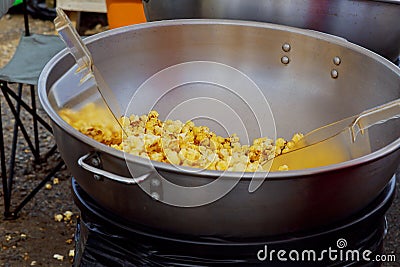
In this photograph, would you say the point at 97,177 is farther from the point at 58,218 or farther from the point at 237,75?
the point at 58,218

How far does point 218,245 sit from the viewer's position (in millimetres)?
1105

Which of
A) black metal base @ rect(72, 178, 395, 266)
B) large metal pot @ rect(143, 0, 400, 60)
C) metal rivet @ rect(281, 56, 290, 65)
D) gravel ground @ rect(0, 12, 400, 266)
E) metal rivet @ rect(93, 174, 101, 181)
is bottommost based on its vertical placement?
gravel ground @ rect(0, 12, 400, 266)

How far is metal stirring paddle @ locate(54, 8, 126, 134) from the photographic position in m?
1.21

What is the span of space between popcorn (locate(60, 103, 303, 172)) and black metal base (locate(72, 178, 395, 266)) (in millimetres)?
154

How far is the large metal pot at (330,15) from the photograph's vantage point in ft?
5.22

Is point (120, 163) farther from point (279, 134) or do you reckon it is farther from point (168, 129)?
point (279, 134)

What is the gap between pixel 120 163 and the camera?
102 centimetres

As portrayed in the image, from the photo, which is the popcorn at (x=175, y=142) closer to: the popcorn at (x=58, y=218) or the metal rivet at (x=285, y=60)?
the metal rivet at (x=285, y=60)

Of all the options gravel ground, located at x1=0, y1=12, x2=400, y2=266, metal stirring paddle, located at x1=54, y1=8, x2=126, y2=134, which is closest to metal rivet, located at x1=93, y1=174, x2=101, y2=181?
metal stirring paddle, located at x1=54, y1=8, x2=126, y2=134

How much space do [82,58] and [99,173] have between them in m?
0.36

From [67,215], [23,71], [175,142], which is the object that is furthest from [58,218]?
[175,142]

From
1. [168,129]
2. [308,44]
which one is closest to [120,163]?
[168,129]

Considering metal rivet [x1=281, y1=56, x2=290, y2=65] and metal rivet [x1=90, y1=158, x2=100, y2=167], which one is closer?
metal rivet [x1=90, y1=158, x2=100, y2=167]

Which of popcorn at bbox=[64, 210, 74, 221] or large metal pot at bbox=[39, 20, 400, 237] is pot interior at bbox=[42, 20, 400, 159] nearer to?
large metal pot at bbox=[39, 20, 400, 237]
